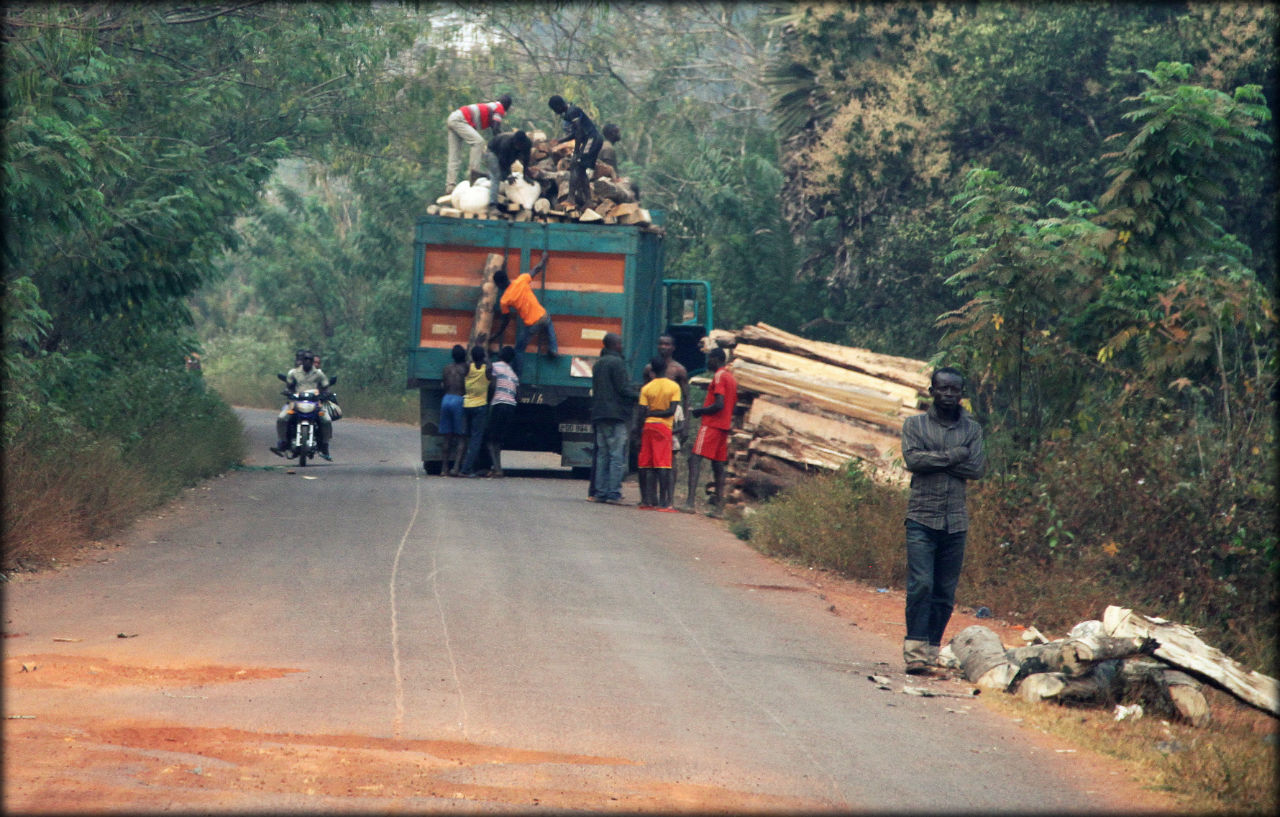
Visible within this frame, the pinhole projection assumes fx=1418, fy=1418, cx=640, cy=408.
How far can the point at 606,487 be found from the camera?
15297 millimetres

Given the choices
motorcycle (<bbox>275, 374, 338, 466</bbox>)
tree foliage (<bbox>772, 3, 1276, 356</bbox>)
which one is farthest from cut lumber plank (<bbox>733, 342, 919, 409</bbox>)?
motorcycle (<bbox>275, 374, 338, 466</bbox>)

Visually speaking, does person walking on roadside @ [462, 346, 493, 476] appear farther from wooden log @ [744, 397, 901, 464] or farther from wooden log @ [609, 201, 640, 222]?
wooden log @ [744, 397, 901, 464]

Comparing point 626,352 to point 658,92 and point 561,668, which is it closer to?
point 561,668

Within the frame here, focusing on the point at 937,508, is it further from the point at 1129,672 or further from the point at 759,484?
the point at 759,484

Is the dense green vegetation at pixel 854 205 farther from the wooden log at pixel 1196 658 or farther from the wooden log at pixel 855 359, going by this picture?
the wooden log at pixel 1196 658

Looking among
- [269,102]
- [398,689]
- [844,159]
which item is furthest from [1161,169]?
[269,102]

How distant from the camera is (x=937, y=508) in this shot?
320 inches

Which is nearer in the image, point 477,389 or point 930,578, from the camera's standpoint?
point 930,578

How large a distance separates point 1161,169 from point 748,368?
4.84 m

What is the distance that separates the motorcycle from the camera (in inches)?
754

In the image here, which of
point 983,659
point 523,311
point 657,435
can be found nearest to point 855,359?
point 657,435

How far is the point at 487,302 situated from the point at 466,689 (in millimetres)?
9776

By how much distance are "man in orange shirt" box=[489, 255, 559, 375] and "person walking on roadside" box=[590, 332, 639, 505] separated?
3.62 feet

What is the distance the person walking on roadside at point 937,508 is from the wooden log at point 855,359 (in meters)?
5.57
